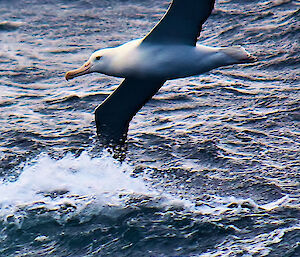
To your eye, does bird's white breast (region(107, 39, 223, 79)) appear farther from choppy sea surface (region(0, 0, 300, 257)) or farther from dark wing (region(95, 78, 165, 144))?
choppy sea surface (region(0, 0, 300, 257))

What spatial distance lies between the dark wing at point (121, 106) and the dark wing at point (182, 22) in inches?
29.2

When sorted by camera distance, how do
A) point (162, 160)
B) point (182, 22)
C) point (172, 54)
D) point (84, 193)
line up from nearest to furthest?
point (182, 22) < point (172, 54) < point (84, 193) < point (162, 160)

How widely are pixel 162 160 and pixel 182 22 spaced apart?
2.11 meters

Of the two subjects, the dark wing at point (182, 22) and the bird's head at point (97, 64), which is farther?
the bird's head at point (97, 64)

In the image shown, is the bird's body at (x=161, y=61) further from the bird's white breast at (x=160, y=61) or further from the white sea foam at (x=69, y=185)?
the white sea foam at (x=69, y=185)

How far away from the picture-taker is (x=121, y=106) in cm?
959

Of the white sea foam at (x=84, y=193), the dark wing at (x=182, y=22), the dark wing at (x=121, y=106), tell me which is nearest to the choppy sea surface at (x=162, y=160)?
the white sea foam at (x=84, y=193)

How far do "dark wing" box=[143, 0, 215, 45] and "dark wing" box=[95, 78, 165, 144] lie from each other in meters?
0.74

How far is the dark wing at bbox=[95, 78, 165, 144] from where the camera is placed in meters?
9.35

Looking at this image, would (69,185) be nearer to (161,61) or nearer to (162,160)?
(162,160)

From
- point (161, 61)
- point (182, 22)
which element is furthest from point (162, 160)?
point (182, 22)

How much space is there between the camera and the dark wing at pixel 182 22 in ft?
26.6

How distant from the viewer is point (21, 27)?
16.2 m

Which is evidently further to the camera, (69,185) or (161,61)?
(69,185)
